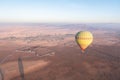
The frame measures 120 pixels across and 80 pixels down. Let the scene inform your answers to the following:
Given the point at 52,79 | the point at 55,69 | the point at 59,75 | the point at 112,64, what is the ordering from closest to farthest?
the point at 52,79 < the point at 59,75 < the point at 55,69 < the point at 112,64

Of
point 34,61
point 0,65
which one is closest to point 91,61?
point 34,61

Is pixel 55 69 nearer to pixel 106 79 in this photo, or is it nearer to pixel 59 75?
pixel 59 75

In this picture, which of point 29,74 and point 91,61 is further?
point 91,61

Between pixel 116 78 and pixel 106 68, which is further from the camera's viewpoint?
pixel 106 68

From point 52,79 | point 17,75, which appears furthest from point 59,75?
point 17,75

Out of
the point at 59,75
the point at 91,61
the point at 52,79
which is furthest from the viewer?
the point at 91,61

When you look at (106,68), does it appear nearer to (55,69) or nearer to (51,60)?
(55,69)

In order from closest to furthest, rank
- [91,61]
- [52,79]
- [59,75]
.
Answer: [52,79], [59,75], [91,61]

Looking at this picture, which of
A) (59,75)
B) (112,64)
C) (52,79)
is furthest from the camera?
(112,64)
